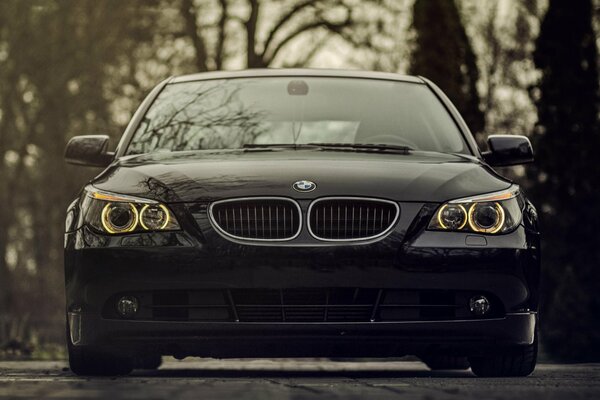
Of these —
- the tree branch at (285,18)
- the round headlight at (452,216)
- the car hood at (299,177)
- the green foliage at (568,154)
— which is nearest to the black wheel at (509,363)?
the round headlight at (452,216)

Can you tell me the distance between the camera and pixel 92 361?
6727mm

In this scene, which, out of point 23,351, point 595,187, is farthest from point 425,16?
point 23,351

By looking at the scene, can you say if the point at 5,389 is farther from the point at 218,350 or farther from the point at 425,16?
the point at 425,16

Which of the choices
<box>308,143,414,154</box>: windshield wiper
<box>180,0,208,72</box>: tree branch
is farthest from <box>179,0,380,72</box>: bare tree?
<box>308,143,414,154</box>: windshield wiper

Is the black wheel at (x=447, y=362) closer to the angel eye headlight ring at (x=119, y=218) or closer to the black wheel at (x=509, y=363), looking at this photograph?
the black wheel at (x=509, y=363)

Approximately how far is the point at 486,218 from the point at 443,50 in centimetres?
1598

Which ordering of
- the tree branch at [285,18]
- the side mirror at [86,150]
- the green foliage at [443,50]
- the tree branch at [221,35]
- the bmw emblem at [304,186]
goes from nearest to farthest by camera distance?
the bmw emblem at [304,186] < the side mirror at [86,150] < the green foliage at [443,50] < the tree branch at [221,35] < the tree branch at [285,18]

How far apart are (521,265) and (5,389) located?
2.35 meters

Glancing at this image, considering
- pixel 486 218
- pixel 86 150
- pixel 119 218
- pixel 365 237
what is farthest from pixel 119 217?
pixel 486 218

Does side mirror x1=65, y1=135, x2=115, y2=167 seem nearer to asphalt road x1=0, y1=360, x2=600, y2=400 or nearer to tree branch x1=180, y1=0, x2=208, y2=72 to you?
asphalt road x1=0, y1=360, x2=600, y2=400

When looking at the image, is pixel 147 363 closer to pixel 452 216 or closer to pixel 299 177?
pixel 299 177

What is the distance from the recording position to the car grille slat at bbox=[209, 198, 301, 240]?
246 inches

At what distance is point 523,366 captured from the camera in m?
6.84

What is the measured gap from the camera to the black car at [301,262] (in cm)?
619
